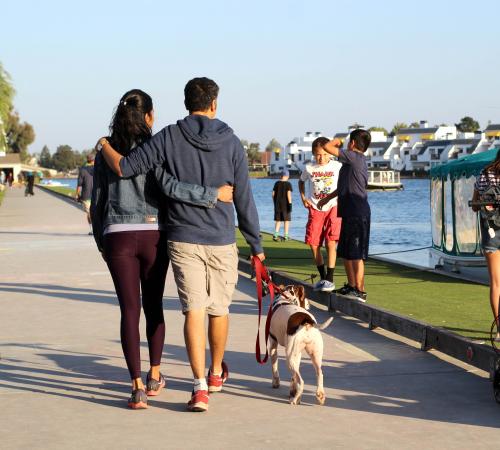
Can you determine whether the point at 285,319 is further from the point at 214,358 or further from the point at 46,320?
the point at 46,320

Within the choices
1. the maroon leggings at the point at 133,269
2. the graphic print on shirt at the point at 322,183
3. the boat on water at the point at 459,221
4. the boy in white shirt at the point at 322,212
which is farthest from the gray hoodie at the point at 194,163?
the boat on water at the point at 459,221

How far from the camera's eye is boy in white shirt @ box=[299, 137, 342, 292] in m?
12.7

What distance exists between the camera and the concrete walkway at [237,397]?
19.6ft

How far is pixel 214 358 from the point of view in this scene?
7.22m

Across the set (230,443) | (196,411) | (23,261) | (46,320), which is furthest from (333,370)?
(23,261)

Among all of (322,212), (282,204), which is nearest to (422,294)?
(322,212)

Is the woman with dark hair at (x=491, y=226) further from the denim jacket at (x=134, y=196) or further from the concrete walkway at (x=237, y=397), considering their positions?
the denim jacket at (x=134, y=196)

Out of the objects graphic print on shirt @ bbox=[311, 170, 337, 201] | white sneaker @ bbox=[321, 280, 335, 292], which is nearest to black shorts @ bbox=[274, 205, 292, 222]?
graphic print on shirt @ bbox=[311, 170, 337, 201]

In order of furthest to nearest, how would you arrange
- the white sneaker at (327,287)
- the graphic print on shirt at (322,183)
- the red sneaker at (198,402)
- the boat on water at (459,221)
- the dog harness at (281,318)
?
the boat on water at (459,221) → the graphic print on shirt at (322,183) → the white sneaker at (327,287) → the dog harness at (281,318) → the red sneaker at (198,402)

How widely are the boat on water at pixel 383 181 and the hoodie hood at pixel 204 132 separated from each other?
429 feet

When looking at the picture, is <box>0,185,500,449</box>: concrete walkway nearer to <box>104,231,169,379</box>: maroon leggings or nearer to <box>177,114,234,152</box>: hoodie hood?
<box>104,231,169,379</box>: maroon leggings

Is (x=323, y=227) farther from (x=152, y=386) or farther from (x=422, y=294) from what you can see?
(x=152, y=386)

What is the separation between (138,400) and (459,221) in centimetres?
1151

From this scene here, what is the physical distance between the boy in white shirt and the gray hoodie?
5.48 meters
